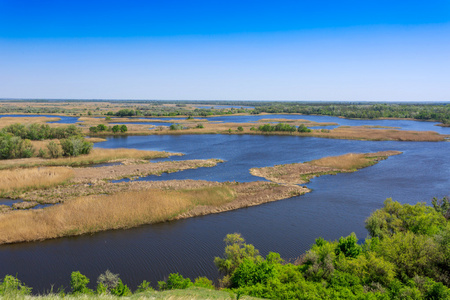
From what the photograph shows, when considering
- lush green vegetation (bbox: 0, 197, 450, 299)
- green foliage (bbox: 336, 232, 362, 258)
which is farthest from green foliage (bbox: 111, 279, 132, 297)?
green foliage (bbox: 336, 232, 362, 258)

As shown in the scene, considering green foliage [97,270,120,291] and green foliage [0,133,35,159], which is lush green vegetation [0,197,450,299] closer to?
green foliage [97,270,120,291]

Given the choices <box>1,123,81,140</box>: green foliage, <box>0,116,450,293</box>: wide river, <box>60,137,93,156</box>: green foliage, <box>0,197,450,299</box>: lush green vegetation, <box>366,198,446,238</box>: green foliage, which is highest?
<box>1,123,81,140</box>: green foliage

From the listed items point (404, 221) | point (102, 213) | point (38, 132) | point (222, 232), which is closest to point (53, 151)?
point (38, 132)

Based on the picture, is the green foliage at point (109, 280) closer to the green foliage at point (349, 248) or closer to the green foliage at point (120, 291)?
the green foliage at point (120, 291)

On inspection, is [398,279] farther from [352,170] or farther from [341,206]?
[352,170]

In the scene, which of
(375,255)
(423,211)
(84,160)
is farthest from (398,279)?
(84,160)
